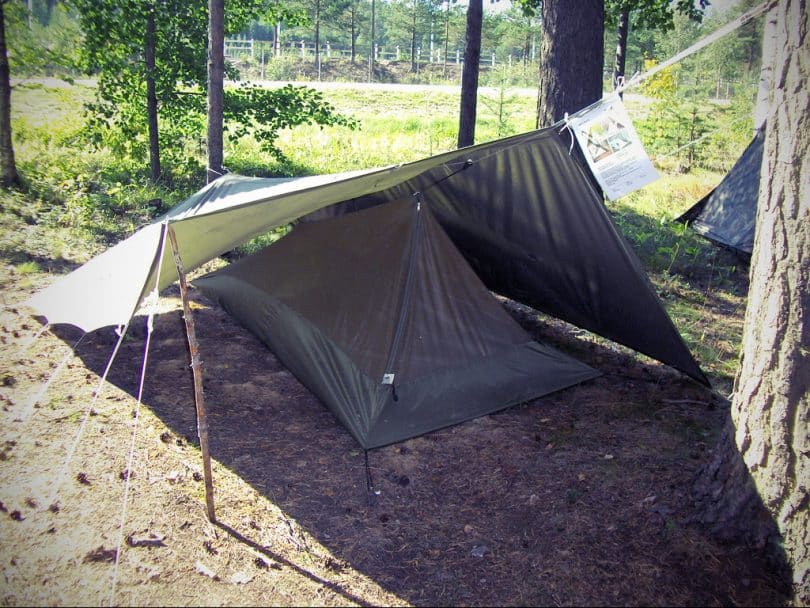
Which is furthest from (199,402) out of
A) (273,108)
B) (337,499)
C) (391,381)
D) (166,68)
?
(166,68)

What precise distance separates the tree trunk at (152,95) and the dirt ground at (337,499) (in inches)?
208

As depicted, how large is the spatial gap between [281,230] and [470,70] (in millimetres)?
3745

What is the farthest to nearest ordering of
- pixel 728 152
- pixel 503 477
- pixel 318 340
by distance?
pixel 728 152
pixel 318 340
pixel 503 477

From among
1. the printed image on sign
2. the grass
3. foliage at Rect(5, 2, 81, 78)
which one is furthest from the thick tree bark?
the printed image on sign

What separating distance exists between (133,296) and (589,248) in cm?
295

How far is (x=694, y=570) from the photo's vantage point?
2.83 m

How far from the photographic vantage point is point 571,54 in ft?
19.0

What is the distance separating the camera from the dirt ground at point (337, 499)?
2.76 metres

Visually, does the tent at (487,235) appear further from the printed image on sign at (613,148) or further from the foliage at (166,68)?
the foliage at (166,68)

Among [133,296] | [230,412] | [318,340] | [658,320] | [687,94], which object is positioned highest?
[687,94]

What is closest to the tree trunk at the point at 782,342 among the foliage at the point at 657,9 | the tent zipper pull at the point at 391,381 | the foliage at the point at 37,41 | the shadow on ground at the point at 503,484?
the shadow on ground at the point at 503,484

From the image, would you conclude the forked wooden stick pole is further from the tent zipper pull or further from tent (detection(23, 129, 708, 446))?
the tent zipper pull

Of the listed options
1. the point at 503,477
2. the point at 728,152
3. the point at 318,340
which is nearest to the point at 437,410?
the point at 503,477

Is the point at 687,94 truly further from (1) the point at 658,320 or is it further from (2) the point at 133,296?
(2) the point at 133,296
